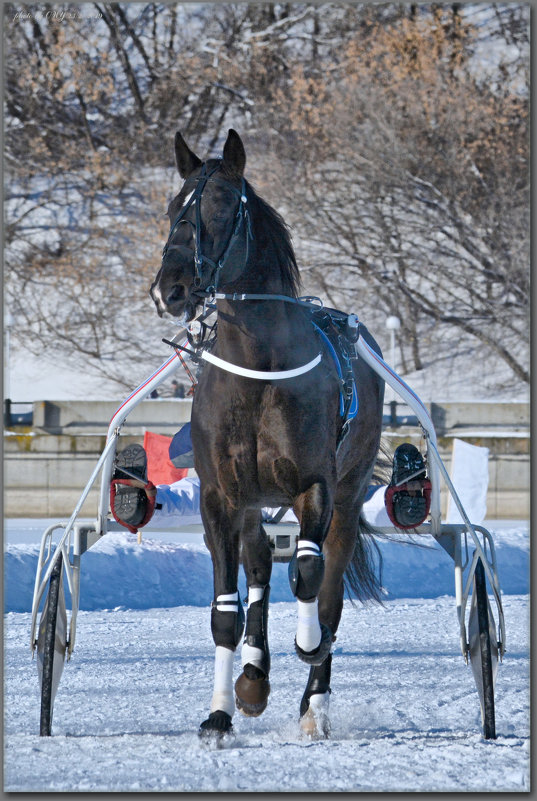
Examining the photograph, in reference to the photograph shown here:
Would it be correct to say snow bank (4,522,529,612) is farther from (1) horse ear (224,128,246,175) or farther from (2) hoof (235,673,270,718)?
(1) horse ear (224,128,246,175)

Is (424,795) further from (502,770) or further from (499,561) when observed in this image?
(499,561)

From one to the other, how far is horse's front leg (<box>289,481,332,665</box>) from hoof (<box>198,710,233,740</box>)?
34 cm

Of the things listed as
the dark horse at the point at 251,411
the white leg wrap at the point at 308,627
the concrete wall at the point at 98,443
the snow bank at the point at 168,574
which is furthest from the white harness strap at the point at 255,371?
the concrete wall at the point at 98,443

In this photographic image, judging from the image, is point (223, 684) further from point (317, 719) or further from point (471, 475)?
point (471, 475)

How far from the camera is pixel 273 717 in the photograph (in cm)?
425

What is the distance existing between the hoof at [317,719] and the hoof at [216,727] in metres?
0.40

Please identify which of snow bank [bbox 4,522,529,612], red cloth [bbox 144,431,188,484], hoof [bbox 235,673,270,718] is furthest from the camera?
snow bank [bbox 4,522,529,612]

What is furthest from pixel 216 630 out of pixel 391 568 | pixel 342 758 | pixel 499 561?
pixel 499 561

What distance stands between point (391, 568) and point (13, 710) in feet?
16.5

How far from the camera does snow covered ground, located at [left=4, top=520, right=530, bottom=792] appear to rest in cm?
320

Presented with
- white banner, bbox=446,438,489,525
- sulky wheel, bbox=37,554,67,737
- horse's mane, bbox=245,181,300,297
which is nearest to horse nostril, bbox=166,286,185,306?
horse's mane, bbox=245,181,300,297

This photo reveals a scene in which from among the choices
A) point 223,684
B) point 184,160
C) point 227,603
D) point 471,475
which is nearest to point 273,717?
point 223,684

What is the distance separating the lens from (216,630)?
12.1 feet

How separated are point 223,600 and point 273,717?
829 mm
